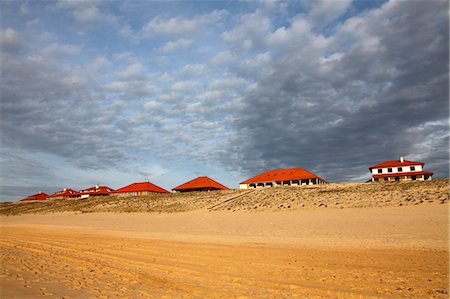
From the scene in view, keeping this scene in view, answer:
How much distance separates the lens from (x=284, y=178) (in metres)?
68.6

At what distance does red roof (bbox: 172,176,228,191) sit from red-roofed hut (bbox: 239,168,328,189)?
6.37m

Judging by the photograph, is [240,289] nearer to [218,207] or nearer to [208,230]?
[208,230]

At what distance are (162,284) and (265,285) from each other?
251 centimetres

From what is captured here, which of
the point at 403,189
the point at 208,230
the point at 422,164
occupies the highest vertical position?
the point at 422,164

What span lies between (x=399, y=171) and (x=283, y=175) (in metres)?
23.7

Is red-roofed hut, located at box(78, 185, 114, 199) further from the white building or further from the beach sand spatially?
the beach sand

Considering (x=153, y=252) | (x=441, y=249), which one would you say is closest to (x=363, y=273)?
(x=441, y=249)

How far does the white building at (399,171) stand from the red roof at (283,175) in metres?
12.0

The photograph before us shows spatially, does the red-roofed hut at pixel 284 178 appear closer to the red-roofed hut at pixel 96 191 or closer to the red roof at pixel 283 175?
the red roof at pixel 283 175

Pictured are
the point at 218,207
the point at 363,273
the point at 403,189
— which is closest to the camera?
the point at 363,273

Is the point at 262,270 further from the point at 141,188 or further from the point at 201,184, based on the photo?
the point at 141,188

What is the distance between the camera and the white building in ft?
217

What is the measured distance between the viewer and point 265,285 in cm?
795

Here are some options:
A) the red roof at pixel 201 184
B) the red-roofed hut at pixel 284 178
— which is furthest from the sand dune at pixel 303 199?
the red-roofed hut at pixel 284 178
